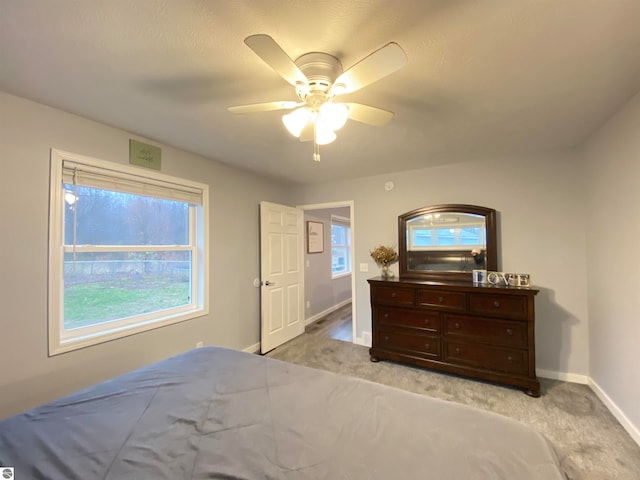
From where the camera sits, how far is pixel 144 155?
7.77 ft

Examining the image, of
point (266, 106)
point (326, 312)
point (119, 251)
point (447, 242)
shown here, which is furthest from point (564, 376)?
point (119, 251)

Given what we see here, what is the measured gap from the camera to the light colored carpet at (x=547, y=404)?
1.71 meters

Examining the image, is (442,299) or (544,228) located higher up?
(544,228)

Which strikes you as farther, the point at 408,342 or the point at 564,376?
the point at 408,342

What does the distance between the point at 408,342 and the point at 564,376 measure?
151 centimetres

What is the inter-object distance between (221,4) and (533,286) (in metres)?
3.45

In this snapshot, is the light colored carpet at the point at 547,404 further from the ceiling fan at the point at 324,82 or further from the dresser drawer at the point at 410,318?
the ceiling fan at the point at 324,82

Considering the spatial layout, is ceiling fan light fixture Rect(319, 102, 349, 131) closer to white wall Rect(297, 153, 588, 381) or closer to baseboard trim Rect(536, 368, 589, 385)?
white wall Rect(297, 153, 588, 381)

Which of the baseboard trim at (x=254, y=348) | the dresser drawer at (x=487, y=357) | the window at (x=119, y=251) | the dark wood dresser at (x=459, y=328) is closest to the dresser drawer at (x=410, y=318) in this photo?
the dark wood dresser at (x=459, y=328)

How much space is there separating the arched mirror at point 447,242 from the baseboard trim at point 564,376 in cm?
113

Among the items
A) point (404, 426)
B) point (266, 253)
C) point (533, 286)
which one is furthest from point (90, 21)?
point (533, 286)

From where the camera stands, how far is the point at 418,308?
293 cm

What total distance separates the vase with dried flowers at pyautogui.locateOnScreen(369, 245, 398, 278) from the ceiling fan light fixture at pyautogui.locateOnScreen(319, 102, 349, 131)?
7.51 feet

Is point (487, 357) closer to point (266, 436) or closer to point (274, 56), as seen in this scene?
point (266, 436)
